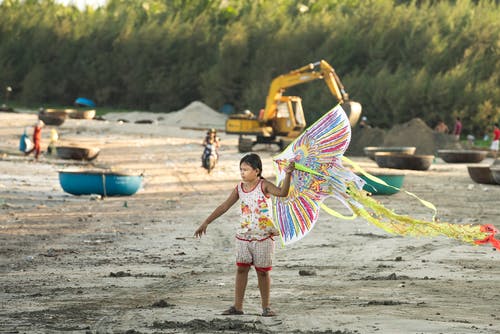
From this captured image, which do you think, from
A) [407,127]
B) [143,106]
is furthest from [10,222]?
[143,106]

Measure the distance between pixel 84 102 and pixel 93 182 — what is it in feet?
150

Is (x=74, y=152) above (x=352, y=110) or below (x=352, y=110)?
below

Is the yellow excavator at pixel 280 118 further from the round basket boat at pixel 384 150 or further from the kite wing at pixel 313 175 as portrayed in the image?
the kite wing at pixel 313 175

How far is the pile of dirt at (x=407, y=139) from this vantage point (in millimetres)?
40156

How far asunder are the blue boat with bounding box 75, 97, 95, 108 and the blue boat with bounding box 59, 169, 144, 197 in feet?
147

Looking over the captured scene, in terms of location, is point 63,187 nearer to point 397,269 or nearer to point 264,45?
point 397,269

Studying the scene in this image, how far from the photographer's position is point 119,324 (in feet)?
27.8

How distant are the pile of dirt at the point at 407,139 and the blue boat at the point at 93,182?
64.9 ft

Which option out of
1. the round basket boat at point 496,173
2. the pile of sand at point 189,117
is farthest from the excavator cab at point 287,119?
the pile of sand at point 189,117

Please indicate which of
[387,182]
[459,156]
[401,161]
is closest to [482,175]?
[401,161]

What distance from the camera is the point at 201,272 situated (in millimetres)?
12047

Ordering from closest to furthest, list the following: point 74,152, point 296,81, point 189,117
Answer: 1. point 74,152
2. point 296,81
3. point 189,117

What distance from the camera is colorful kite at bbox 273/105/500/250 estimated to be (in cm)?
886

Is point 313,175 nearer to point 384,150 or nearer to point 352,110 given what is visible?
point 384,150
